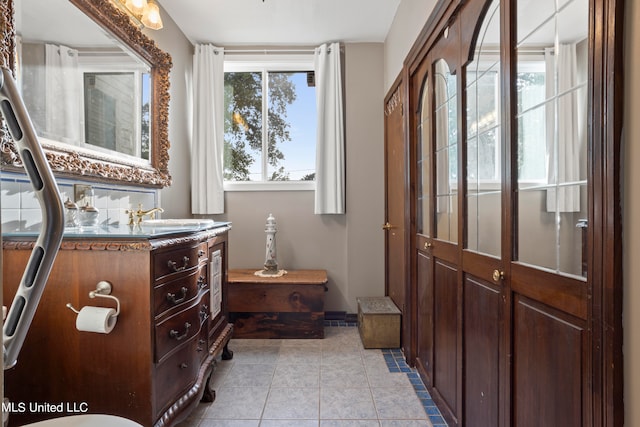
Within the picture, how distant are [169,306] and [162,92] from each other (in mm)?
1737

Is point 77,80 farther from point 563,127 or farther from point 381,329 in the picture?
point 381,329

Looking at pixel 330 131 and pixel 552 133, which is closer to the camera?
pixel 552 133

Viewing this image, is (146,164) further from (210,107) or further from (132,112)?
(210,107)

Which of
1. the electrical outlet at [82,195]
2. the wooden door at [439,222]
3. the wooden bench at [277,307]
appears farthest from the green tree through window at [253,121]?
the electrical outlet at [82,195]

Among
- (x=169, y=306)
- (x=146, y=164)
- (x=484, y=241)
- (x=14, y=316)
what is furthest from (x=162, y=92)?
(x=484, y=241)

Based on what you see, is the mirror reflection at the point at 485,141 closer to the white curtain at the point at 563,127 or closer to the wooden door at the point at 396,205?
the white curtain at the point at 563,127

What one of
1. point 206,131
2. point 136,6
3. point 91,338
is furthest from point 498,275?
point 206,131

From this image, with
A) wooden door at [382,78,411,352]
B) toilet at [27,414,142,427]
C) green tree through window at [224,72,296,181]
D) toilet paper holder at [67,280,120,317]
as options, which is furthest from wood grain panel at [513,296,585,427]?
green tree through window at [224,72,296,181]

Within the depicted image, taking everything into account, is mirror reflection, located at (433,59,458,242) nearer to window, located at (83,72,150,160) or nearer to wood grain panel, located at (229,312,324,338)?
wood grain panel, located at (229,312,324,338)

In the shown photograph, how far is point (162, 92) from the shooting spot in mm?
2443

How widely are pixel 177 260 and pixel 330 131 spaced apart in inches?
77.7

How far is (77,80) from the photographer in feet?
5.48

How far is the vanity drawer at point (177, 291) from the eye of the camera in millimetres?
1332

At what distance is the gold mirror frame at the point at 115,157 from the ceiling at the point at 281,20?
0.51m
